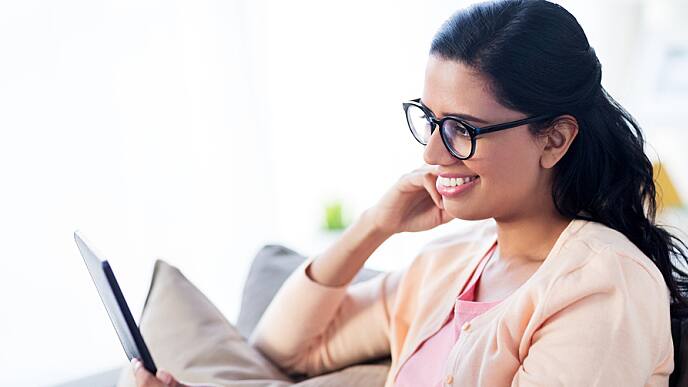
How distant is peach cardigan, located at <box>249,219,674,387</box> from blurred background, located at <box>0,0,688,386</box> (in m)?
1.66

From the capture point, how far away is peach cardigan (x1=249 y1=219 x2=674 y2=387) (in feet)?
3.90

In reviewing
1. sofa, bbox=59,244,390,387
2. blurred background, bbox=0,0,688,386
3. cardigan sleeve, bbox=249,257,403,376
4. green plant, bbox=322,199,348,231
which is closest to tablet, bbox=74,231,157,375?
sofa, bbox=59,244,390,387

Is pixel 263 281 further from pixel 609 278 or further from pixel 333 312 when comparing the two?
pixel 609 278

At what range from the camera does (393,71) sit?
3.62 metres

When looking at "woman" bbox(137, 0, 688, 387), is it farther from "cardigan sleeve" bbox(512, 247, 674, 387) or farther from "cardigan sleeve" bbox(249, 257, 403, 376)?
"cardigan sleeve" bbox(249, 257, 403, 376)

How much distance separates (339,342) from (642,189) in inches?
27.5

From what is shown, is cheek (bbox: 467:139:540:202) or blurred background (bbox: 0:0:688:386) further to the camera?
blurred background (bbox: 0:0:688:386)

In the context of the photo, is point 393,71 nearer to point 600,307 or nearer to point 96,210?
point 96,210

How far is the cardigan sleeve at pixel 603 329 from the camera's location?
1.18 metres

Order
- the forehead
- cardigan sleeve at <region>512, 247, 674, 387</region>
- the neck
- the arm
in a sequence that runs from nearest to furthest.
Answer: cardigan sleeve at <region>512, 247, 674, 387</region>, the forehead, the neck, the arm

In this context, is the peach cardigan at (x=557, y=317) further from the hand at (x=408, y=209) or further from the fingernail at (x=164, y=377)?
the fingernail at (x=164, y=377)

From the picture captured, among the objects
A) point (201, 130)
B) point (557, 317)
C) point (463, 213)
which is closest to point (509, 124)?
point (463, 213)

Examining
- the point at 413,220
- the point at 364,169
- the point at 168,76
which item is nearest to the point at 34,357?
the point at 168,76

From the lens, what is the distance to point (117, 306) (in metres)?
1.33
